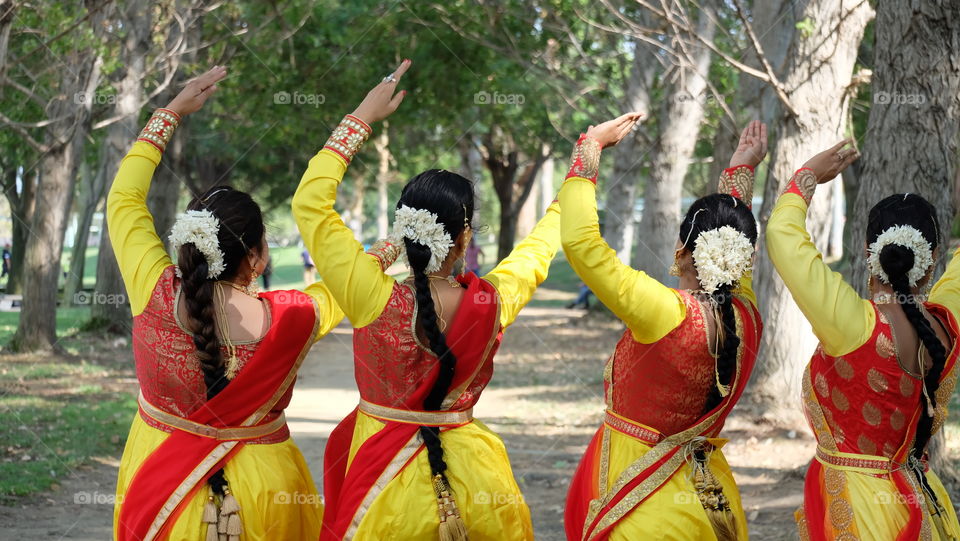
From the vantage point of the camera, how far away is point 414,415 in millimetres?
3191

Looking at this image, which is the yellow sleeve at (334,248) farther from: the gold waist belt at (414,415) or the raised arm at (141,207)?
the raised arm at (141,207)

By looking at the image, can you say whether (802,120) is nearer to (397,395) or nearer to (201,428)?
(397,395)

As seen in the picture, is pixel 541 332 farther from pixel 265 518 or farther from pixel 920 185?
pixel 265 518

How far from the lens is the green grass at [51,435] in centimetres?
694

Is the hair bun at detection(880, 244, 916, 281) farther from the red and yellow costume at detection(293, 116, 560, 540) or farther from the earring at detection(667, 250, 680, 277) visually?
the red and yellow costume at detection(293, 116, 560, 540)

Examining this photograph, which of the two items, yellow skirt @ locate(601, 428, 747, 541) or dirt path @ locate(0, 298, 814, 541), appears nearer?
yellow skirt @ locate(601, 428, 747, 541)

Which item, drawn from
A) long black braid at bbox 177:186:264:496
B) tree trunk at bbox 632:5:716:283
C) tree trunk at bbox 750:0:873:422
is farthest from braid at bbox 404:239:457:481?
tree trunk at bbox 632:5:716:283

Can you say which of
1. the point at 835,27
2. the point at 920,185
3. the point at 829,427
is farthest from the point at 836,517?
the point at 835,27

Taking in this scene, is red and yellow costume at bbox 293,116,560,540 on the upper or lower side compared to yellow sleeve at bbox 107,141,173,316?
lower

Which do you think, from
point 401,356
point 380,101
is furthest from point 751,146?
point 401,356

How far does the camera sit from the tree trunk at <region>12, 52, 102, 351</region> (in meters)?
12.1

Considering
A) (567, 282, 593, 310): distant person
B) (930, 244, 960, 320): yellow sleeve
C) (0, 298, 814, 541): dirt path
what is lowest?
(0, 298, 814, 541): dirt path

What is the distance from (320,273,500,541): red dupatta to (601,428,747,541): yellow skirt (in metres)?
0.54

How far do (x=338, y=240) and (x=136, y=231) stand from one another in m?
0.70
